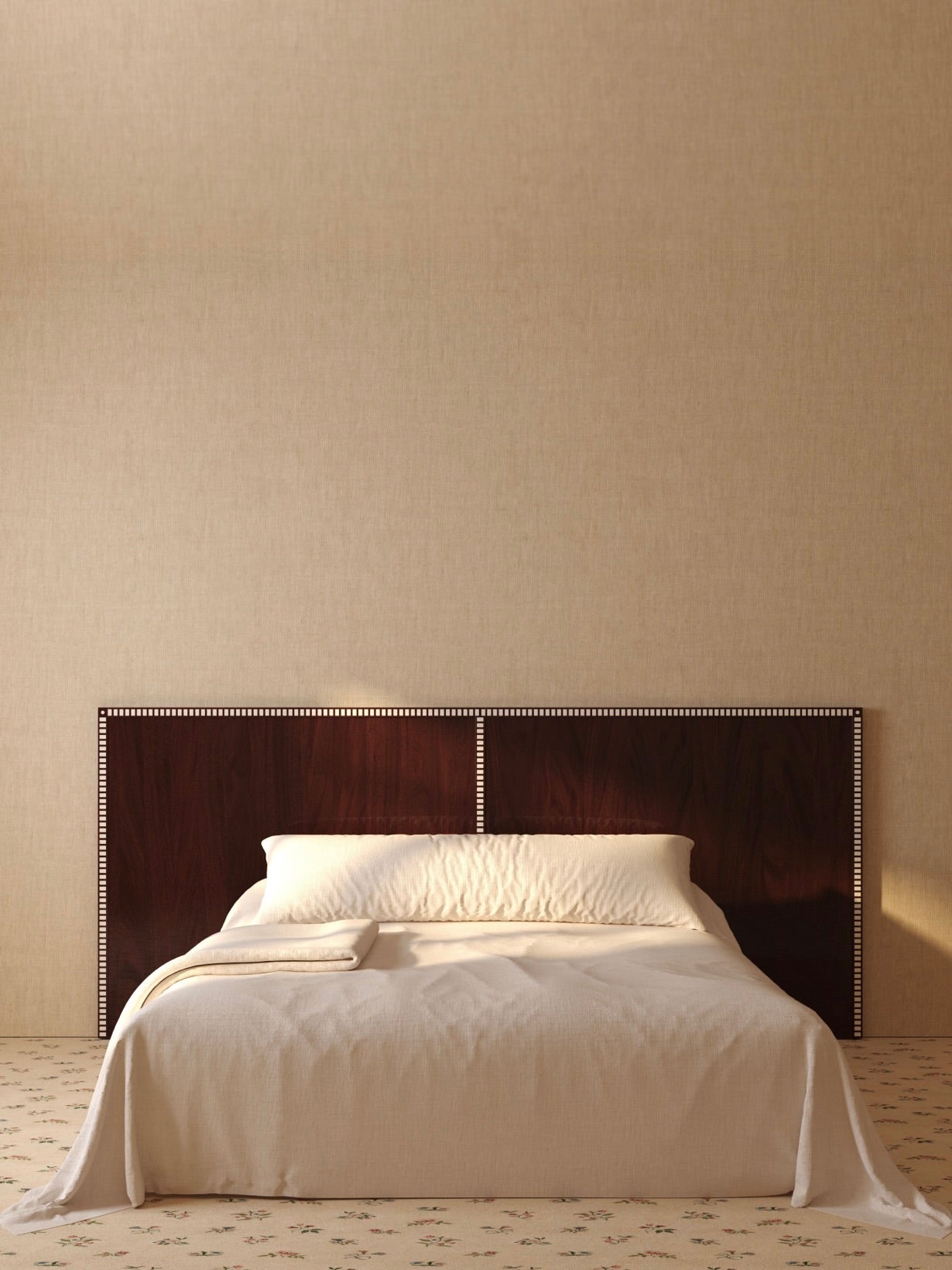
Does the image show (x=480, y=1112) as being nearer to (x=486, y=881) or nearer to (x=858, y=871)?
(x=486, y=881)

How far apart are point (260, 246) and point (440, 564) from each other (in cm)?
127

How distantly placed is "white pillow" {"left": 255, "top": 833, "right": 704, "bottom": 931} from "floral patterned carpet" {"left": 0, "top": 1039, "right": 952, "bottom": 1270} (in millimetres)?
1025

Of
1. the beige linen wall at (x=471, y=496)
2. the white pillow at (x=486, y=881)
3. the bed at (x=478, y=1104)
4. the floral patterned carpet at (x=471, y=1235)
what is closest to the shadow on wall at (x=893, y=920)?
the beige linen wall at (x=471, y=496)

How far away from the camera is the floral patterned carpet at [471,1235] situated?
254cm

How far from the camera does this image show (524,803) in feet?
14.2

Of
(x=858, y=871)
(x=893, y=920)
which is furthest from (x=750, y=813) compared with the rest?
(x=893, y=920)

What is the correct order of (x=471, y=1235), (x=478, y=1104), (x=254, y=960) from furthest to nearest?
(x=254, y=960), (x=478, y=1104), (x=471, y=1235)

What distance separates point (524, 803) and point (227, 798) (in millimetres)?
1020

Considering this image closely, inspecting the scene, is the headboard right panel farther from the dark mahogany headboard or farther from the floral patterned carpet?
the floral patterned carpet

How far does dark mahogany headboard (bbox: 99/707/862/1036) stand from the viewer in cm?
431

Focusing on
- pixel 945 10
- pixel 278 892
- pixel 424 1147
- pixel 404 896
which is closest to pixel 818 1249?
pixel 424 1147

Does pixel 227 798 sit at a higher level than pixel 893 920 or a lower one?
higher

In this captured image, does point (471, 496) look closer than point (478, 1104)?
No

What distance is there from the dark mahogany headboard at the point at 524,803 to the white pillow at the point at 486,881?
0.28m
